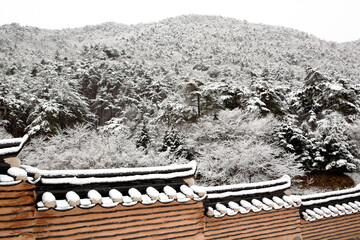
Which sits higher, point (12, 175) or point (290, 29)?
point (290, 29)

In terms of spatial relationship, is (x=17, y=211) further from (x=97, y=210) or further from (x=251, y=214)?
(x=251, y=214)

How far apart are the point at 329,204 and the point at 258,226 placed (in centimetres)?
290

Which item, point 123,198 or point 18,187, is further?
point 123,198

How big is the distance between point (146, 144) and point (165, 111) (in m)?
7.00

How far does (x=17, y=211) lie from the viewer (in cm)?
318

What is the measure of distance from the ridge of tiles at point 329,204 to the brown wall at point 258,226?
621 millimetres

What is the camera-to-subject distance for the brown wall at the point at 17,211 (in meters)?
3.09

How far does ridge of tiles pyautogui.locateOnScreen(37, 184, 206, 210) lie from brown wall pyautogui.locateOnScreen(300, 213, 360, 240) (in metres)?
3.64

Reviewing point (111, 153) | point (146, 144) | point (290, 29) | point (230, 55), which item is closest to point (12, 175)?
point (111, 153)

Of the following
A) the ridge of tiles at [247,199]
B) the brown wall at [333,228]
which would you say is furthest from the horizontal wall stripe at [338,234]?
the ridge of tiles at [247,199]

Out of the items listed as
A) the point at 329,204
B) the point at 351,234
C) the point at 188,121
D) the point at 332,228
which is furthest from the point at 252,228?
the point at 188,121

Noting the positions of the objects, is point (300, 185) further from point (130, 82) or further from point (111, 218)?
point (130, 82)

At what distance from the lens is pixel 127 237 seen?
401 cm

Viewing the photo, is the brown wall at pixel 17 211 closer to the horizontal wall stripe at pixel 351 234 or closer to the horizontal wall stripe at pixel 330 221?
the horizontal wall stripe at pixel 330 221
